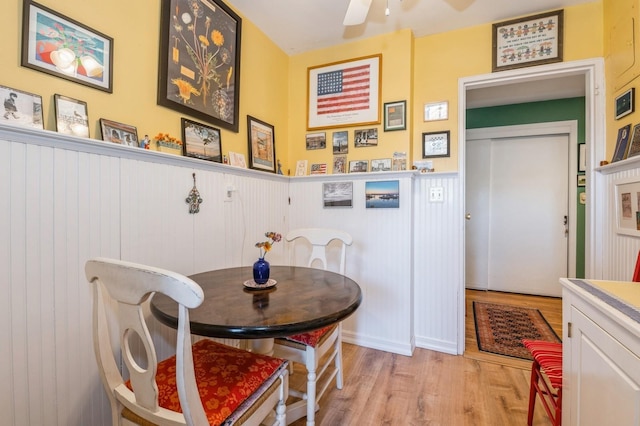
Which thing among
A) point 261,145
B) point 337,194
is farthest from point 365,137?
point 261,145

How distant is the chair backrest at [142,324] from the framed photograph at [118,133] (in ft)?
2.47

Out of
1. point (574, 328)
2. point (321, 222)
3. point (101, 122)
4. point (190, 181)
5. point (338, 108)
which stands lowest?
point (574, 328)

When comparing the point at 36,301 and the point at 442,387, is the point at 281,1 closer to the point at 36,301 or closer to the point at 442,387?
the point at 36,301

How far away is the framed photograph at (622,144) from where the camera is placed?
168 centimetres

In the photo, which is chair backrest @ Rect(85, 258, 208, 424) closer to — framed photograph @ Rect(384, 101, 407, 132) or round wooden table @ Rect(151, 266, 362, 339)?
round wooden table @ Rect(151, 266, 362, 339)

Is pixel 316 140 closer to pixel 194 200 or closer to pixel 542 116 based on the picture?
pixel 194 200

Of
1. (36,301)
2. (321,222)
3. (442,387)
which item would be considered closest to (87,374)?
(36,301)

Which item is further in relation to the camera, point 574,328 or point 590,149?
point 590,149

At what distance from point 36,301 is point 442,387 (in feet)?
7.05

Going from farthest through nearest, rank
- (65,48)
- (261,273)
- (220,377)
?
(261,273) → (65,48) → (220,377)

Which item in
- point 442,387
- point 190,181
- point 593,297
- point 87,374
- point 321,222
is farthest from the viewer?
point 321,222

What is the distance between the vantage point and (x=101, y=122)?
1302mm

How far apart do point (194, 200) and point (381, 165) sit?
4.95ft

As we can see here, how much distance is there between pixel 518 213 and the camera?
3.73 m
